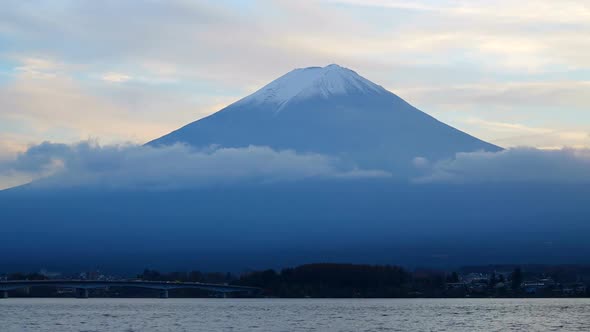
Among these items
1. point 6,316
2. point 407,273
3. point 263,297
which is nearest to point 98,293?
point 263,297

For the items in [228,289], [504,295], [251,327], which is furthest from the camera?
[504,295]

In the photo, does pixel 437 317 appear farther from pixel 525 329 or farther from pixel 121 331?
pixel 121 331

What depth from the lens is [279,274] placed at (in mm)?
111938

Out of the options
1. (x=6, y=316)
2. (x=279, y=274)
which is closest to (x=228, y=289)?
(x=279, y=274)

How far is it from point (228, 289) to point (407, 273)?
565 inches

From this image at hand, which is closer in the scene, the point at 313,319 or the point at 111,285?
the point at 313,319

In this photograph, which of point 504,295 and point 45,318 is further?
point 504,295

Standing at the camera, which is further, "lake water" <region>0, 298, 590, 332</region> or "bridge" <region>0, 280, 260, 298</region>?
"bridge" <region>0, 280, 260, 298</region>

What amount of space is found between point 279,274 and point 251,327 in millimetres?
51719

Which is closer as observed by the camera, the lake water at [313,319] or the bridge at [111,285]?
the lake water at [313,319]

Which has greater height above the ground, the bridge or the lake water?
the bridge

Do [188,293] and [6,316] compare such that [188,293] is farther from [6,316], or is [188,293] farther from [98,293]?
[6,316]

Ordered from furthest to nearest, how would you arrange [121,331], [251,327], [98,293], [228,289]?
[98,293], [228,289], [251,327], [121,331]

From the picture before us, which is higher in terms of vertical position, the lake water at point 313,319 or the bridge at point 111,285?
the bridge at point 111,285
